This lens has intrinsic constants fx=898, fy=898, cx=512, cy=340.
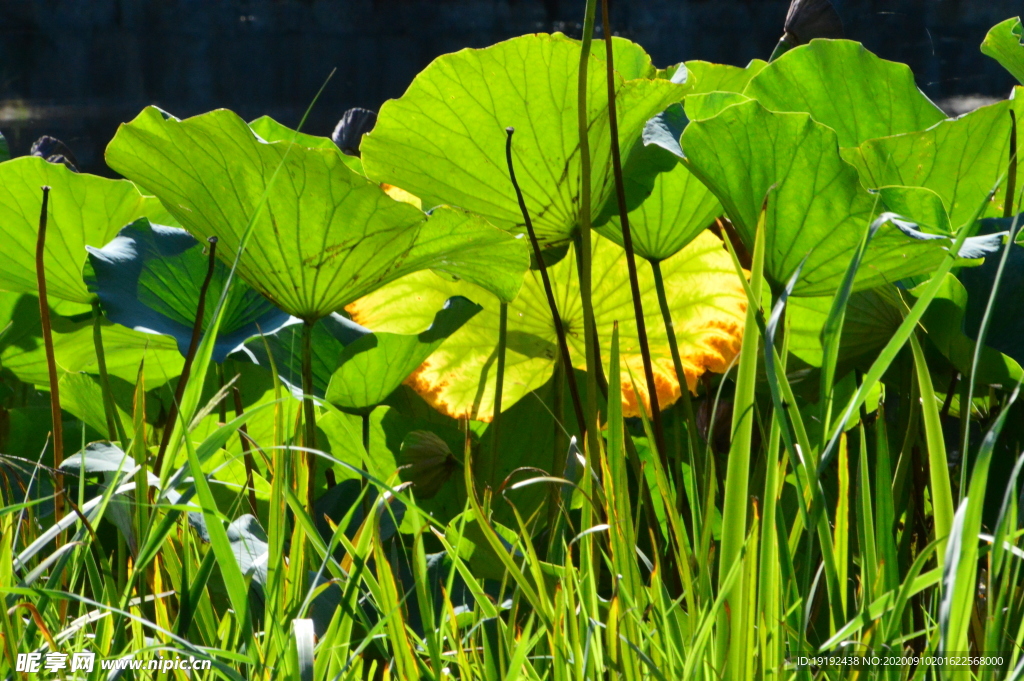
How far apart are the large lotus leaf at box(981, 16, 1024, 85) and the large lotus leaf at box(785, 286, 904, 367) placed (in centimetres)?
20

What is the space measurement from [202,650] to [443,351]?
0.33m

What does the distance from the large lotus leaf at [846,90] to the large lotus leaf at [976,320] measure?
0.12m

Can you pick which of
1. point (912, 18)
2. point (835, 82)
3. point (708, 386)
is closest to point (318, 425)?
point (708, 386)

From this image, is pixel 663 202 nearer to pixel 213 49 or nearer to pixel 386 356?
pixel 386 356

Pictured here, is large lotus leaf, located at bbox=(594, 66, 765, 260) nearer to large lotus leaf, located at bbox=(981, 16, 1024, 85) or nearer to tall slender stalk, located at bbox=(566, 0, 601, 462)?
tall slender stalk, located at bbox=(566, 0, 601, 462)

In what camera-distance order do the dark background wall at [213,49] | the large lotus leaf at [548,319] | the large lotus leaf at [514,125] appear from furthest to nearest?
1. the dark background wall at [213,49]
2. the large lotus leaf at [548,319]
3. the large lotus leaf at [514,125]

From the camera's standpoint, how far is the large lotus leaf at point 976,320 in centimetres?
48

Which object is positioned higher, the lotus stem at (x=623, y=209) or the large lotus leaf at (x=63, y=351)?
the lotus stem at (x=623, y=209)

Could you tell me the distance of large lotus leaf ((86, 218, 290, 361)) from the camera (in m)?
0.48

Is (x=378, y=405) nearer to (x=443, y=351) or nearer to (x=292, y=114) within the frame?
(x=443, y=351)

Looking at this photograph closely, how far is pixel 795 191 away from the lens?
1.41 feet

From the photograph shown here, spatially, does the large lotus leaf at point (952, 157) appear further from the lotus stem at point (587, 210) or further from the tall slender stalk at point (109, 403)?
the tall slender stalk at point (109, 403)

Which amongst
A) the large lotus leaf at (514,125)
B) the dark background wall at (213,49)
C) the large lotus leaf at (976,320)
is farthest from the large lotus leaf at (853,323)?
the dark background wall at (213,49)

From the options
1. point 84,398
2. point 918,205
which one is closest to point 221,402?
point 84,398
